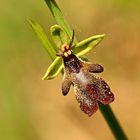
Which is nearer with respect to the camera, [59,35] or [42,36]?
[42,36]

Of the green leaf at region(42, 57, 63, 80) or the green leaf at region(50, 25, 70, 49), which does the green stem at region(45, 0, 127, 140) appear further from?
the green leaf at region(42, 57, 63, 80)

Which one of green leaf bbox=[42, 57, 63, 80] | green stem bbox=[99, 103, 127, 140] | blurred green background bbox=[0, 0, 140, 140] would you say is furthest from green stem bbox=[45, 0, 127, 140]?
blurred green background bbox=[0, 0, 140, 140]

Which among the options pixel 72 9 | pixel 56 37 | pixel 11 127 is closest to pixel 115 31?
pixel 72 9

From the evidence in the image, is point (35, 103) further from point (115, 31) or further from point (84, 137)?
point (115, 31)

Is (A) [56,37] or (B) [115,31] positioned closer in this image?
(A) [56,37]

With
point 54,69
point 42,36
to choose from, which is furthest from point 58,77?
point 42,36

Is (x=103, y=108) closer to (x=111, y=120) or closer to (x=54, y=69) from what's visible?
(x=111, y=120)

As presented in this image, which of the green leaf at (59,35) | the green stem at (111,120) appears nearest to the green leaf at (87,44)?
the green leaf at (59,35)
